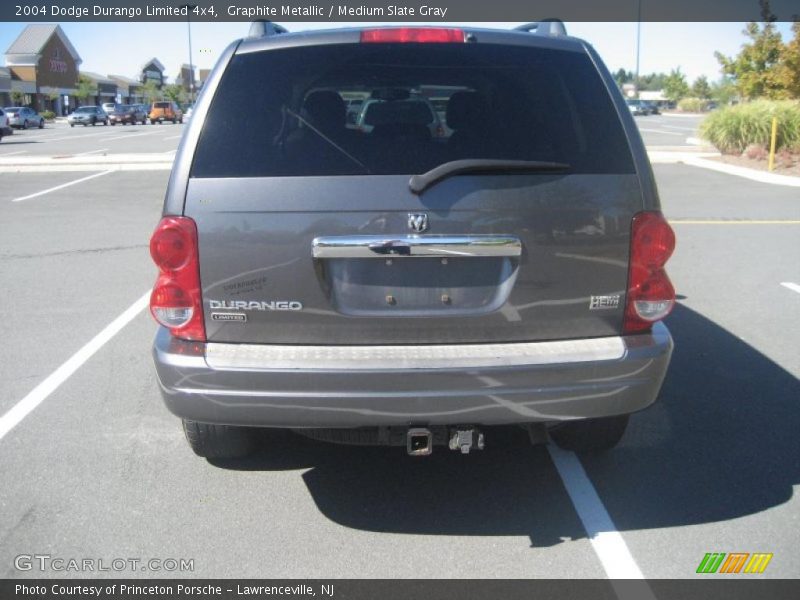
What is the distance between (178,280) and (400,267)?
33.9 inches

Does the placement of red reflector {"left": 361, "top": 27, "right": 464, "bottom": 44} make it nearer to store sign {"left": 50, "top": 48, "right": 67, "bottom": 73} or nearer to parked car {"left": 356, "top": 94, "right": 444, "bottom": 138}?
parked car {"left": 356, "top": 94, "right": 444, "bottom": 138}

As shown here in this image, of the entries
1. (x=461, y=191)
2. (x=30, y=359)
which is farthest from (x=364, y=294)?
(x=30, y=359)

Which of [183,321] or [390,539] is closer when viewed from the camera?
[183,321]

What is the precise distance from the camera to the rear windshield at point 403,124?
3.05 m

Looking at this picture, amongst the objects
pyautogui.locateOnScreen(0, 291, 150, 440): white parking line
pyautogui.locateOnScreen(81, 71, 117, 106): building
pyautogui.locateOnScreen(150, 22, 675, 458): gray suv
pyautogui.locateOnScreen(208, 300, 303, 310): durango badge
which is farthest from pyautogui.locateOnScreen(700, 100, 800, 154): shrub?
pyautogui.locateOnScreen(81, 71, 117, 106): building

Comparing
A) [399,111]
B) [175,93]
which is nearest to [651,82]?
[175,93]

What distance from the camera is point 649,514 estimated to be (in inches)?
138

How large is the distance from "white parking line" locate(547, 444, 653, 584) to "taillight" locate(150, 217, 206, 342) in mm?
1802

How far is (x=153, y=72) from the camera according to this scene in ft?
381

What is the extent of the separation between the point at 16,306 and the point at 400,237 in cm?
524

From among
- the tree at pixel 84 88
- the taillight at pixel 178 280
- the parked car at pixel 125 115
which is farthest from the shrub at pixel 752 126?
the tree at pixel 84 88

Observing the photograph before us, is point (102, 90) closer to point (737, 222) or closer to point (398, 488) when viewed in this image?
point (737, 222)

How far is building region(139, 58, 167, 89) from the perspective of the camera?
4405 inches

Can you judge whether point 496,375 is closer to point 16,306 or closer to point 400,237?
point 400,237
